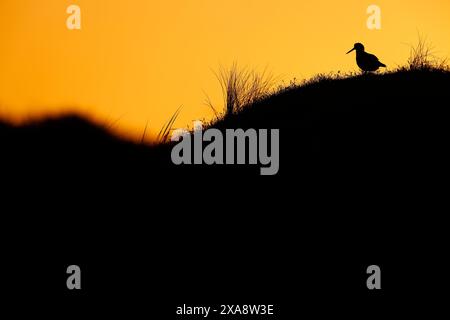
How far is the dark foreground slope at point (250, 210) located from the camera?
925 cm

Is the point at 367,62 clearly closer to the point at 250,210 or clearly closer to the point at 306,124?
the point at 306,124

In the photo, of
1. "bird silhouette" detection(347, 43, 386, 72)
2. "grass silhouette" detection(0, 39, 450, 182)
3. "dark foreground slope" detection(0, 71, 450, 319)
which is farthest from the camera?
"bird silhouette" detection(347, 43, 386, 72)

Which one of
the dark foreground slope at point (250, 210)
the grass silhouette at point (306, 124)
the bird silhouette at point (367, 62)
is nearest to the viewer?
the dark foreground slope at point (250, 210)

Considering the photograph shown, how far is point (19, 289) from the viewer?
8.79 m

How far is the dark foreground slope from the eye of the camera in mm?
9250

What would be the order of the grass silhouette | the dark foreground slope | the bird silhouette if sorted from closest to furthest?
1. the dark foreground slope
2. the grass silhouette
3. the bird silhouette

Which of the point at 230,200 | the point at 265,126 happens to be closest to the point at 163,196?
the point at 230,200

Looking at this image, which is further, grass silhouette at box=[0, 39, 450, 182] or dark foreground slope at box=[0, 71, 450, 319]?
grass silhouette at box=[0, 39, 450, 182]

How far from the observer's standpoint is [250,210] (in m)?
12.0

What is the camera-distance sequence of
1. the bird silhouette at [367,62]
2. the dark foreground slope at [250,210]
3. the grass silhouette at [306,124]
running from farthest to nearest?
the bird silhouette at [367,62] < the grass silhouette at [306,124] < the dark foreground slope at [250,210]

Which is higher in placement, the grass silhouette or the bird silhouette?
the bird silhouette
